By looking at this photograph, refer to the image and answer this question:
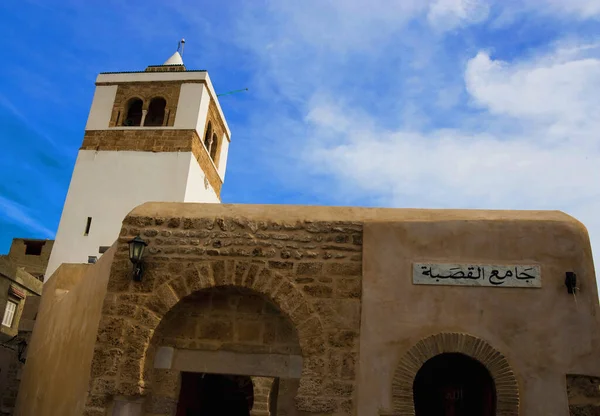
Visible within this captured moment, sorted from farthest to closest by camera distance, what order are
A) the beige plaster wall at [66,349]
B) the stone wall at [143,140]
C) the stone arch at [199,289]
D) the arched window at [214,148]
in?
the arched window at [214,148], the stone wall at [143,140], the beige plaster wall at [66,349], the stone arch at [199,289]

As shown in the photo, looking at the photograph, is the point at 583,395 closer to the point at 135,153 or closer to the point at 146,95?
the point at 135,153

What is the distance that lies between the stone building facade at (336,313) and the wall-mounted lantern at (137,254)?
0.30 ft

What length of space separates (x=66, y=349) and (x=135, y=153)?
10.9 meters

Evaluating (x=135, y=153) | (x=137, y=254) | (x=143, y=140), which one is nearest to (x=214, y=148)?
(x=143, y=140)

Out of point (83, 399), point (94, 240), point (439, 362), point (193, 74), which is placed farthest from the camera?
point (193, 74)

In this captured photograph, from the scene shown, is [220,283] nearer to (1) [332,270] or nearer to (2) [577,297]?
(1) [332,270]

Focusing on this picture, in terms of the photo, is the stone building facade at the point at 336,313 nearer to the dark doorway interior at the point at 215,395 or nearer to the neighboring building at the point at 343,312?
the neighboring building at the point at 343,312

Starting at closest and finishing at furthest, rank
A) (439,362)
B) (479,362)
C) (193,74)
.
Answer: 1. (479,362)
2. (439,362)
3. (193,74)

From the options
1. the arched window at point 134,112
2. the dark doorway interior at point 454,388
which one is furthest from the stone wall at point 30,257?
the dark doorway interior at point 454,388

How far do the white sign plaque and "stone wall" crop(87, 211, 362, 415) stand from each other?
0.66 meters

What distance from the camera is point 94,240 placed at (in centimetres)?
1598

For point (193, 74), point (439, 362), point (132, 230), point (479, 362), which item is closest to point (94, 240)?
point (193, 74)

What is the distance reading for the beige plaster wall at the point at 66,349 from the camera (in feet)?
19.8

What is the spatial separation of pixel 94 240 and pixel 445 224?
1257 cm
